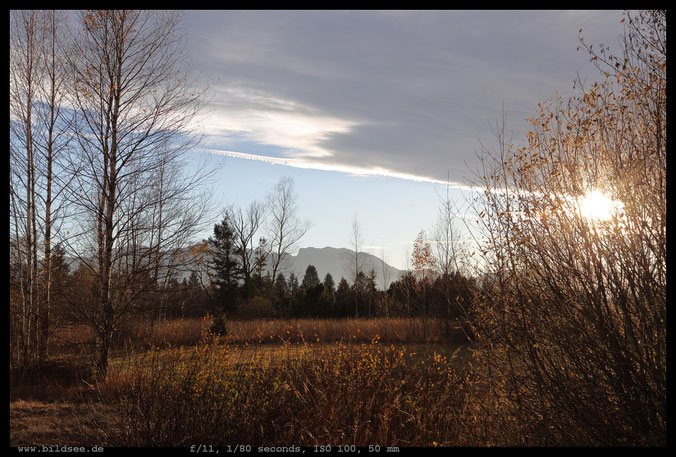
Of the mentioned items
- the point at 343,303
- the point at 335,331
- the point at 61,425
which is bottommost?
the point at 61,425

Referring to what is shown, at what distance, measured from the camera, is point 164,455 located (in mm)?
4535

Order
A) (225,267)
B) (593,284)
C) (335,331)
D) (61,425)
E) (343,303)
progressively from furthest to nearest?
(225,267) < (343,303) < (335,331) < (61,425) < (593,284)

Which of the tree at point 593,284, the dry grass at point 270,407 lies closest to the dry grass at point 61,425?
the dry grass at point 270,407

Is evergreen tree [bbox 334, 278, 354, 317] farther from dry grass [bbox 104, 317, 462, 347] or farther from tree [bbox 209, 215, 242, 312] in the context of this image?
dry grass [bbox 104, 317, 462, 347]

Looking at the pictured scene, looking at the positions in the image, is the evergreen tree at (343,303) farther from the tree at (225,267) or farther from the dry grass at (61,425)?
the dry grass at (61,425)

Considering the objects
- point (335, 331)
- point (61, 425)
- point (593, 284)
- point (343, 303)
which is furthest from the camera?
point (343, 303)

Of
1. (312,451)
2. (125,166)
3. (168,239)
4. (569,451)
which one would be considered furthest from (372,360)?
(125,166)

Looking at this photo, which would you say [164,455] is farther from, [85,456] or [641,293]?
[641,293]

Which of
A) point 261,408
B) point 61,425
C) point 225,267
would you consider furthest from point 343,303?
point 261,408

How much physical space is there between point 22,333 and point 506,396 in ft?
34.1

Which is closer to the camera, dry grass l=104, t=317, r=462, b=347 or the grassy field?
the grassy field

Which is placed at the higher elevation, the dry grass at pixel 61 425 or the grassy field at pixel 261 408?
the grassy field at pixel 261 408

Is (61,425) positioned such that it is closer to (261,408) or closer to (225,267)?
(261,408)

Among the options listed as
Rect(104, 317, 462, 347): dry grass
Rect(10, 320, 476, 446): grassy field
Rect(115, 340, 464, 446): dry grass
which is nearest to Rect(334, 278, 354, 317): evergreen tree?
Rect(104, 317, 462, 347): dry grass
